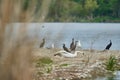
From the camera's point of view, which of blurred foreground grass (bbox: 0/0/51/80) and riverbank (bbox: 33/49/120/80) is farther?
riverbank (bbox: 33/49/120/80)

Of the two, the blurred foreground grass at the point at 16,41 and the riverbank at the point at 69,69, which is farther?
the riverbank at the point at 69,69

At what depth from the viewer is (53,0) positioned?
3.44 meters

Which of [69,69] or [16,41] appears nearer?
[16,41]

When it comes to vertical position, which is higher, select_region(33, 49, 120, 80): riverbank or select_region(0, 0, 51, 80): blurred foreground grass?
select_region(0, 0, 51, 80): blurred foreground grass

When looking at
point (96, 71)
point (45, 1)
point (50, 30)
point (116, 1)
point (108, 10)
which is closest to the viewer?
point (45, 1)

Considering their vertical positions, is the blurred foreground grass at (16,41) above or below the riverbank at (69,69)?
above

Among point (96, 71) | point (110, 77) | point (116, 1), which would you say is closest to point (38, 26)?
point (110, 77)

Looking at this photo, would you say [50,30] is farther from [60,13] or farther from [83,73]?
[83,73]

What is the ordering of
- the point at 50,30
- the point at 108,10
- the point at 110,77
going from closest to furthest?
the point at 50,30
the point at 110,77
the point at 108,10

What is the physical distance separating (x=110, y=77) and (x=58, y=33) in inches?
570

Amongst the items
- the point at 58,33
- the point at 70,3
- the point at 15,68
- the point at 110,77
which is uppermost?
the point at 70,3

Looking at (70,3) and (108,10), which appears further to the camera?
(108,10)

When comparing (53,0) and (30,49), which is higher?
(53,0)

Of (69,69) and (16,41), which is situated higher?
(16,41)
